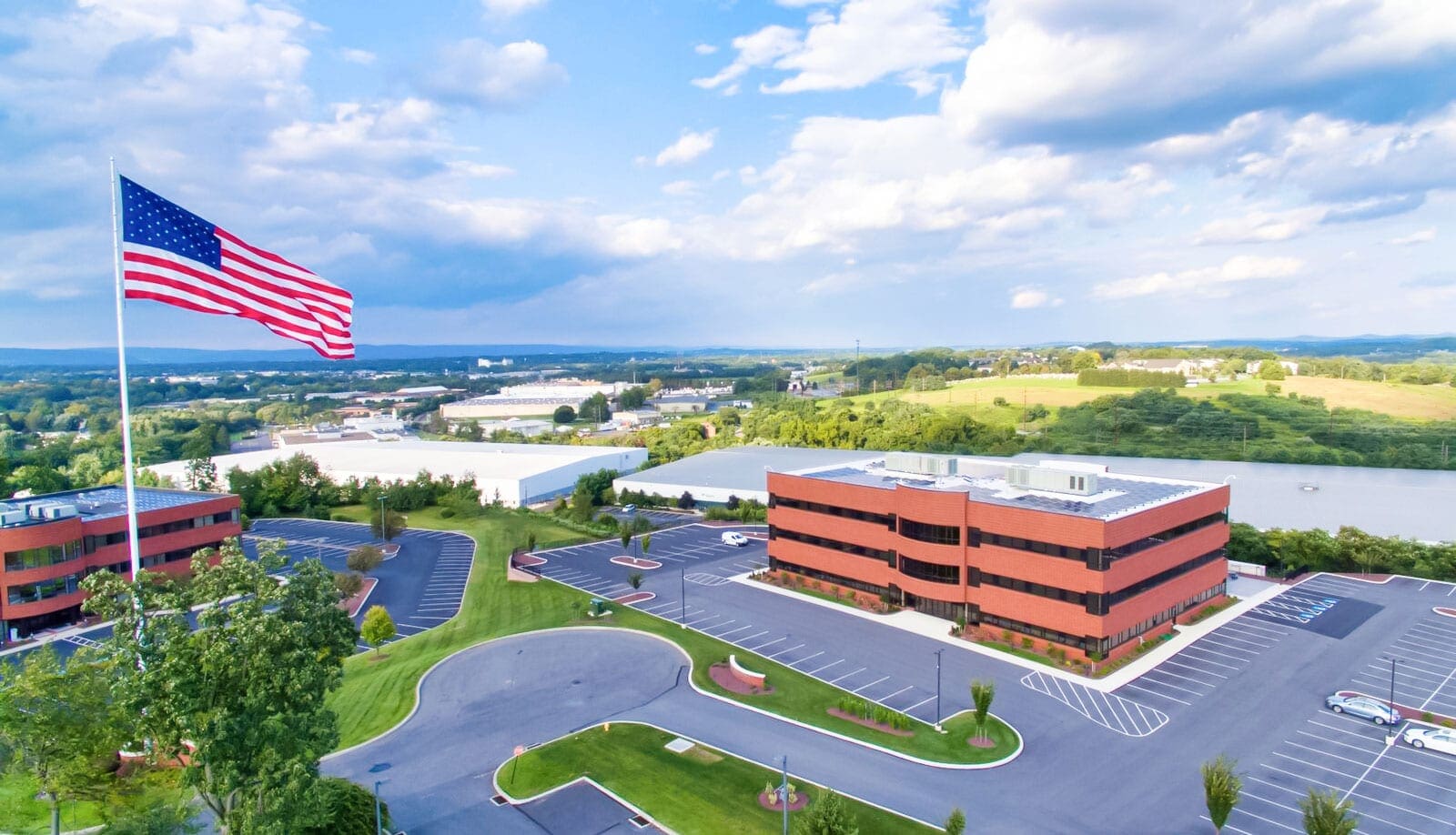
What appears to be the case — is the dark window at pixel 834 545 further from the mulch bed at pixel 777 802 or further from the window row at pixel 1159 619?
the mulch bed at pixel 777 802

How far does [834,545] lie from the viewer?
53281 mm

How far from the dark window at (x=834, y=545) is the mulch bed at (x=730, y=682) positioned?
14.6m

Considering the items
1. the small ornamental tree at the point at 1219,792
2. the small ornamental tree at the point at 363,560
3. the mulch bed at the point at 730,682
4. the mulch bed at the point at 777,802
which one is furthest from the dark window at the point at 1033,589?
the small ornamental tree at the point at 363,560

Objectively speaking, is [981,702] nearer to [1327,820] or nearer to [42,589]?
[1327,820]

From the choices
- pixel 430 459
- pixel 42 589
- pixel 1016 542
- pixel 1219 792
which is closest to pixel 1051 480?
pixel 1016 542

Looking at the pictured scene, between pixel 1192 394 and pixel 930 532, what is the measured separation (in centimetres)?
10175

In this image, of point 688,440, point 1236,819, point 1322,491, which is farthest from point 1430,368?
point 1236,819

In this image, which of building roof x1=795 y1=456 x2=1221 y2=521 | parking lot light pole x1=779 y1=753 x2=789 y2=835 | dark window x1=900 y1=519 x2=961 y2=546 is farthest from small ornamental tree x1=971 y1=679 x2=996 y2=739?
dark window x1=900 y1=519 x2=961 y2=546

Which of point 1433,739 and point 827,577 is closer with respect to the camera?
point 1433,739

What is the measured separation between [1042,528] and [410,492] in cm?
7157

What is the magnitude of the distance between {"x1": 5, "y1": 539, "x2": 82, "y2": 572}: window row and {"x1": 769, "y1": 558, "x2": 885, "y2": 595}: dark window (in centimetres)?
4725

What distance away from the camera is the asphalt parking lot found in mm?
52562

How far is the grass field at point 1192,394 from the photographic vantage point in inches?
4215

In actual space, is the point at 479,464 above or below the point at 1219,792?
above
